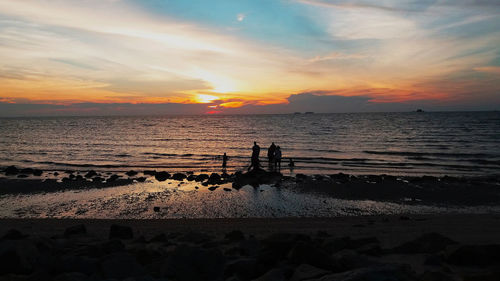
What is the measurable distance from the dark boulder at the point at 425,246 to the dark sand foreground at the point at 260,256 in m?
0.02

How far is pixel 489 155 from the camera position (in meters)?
34.6

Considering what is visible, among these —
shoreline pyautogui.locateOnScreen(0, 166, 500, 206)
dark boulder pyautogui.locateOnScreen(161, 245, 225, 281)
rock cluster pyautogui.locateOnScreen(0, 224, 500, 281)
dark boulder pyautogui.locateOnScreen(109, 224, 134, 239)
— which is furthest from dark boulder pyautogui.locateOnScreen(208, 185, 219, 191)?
dark boulder pyautogui.locateOnScreen(161, 245, 225, 281)

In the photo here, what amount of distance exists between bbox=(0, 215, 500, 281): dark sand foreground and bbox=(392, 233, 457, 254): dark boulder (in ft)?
0.07

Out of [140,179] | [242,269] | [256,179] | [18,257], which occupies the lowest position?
[140,179]

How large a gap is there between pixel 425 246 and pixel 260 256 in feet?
12.8

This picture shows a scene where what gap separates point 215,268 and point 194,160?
2797cm

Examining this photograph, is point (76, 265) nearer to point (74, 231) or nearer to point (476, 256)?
point (74, 231)

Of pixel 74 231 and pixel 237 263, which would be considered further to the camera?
pixel 74 231

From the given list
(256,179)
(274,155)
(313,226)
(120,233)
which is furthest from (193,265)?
(274,155)

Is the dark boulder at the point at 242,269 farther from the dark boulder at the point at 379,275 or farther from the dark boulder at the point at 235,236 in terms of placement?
the dark boulder at the point at 235,236

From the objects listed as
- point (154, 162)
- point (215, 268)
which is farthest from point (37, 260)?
point (154, 162)

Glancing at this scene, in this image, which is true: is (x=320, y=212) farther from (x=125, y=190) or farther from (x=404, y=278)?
(x=125, y=190)

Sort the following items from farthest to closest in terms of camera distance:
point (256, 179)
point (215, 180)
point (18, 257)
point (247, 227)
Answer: point (215, 180)
point (256, 179)
point (247, 227)
point (18, 257)

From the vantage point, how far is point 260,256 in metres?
6.73
